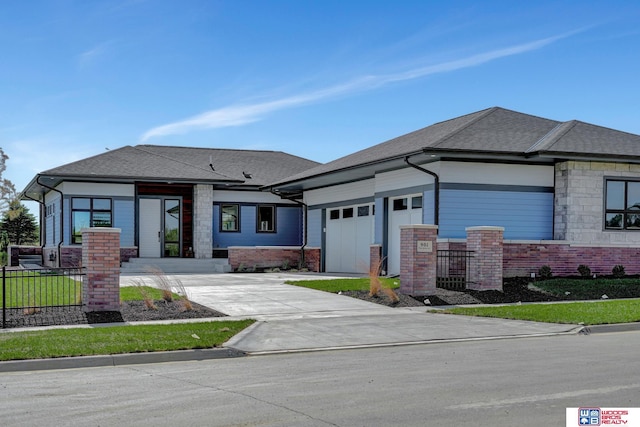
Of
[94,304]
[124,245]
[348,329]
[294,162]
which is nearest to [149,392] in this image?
[348,329]

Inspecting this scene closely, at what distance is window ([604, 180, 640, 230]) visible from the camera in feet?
76.5

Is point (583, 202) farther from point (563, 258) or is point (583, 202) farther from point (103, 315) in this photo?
point (103, 315)

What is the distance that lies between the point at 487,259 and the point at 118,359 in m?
12.1

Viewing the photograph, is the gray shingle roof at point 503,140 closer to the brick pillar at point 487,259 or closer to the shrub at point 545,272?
the brick pillar at point 487,259

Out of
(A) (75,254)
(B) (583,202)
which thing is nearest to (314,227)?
(A) (75,254)

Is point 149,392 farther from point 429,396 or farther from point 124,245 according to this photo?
point 124,245

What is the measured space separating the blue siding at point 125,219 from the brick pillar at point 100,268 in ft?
54.5

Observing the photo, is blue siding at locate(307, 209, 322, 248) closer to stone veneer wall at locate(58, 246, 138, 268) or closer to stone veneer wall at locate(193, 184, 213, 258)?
stone veneer wall at locate(193, 184, 213, 258)

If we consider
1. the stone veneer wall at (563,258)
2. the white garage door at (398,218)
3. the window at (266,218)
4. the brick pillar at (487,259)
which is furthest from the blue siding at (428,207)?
the window at (266,218)

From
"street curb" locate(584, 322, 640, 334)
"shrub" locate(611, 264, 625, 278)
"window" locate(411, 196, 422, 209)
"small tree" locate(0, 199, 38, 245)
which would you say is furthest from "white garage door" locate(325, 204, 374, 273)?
"small tree" locate(0, 199, 38, 245)

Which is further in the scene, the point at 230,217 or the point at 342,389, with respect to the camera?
the point at 230,217

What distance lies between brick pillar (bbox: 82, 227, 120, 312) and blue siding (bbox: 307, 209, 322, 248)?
683 inches

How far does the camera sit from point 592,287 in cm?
2072

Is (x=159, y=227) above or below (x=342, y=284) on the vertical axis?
above
